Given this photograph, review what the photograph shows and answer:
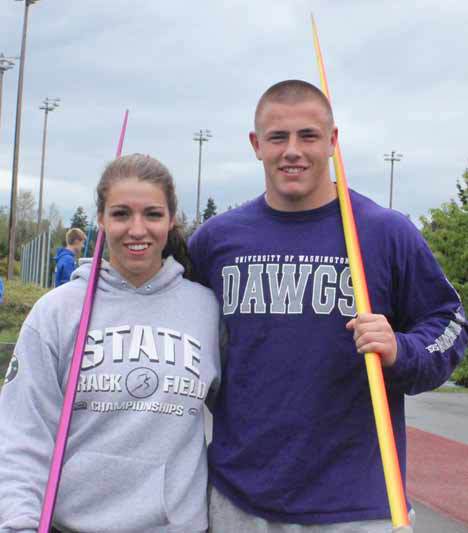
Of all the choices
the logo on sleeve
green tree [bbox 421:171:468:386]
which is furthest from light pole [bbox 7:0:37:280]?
the logo on sleeve

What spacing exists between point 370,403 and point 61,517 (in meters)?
0.95

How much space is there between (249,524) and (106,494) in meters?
0.47

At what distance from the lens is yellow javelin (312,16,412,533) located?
2.05 metres

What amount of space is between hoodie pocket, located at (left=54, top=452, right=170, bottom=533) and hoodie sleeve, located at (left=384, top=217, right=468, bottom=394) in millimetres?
767

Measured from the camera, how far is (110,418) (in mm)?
2568

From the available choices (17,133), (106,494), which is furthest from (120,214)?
(17,133)

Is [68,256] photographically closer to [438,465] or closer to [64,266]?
[64,266]

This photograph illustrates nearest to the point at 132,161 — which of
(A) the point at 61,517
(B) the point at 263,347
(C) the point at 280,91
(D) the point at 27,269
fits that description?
(C) the point at 280,91

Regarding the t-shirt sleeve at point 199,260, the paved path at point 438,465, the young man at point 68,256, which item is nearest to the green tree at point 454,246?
the paved path at point 438,465

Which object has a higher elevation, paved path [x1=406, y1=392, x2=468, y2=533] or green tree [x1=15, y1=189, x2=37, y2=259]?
green tree [x1=15, y1=189, x2=37, y2=259]

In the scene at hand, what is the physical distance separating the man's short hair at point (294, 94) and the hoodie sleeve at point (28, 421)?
101 centimetres

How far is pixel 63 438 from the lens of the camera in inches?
95.4

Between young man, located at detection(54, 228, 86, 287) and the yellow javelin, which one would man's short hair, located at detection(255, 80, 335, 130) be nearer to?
the yellow javelin

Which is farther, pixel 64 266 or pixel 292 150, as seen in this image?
pixel 64 266
